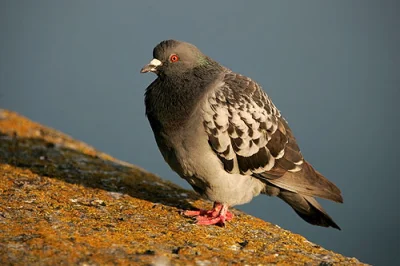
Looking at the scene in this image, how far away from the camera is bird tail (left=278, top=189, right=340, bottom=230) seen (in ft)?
26.6

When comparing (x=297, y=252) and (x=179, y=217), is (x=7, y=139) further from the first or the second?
(x=297, y=252)

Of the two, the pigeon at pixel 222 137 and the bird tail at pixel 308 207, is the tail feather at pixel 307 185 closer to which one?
the pigeon at pixel 222 137

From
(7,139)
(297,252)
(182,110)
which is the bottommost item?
(7,139)

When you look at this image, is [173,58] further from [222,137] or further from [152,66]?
[222,137]

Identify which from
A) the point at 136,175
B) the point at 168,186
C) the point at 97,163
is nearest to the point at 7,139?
the point at 97,163

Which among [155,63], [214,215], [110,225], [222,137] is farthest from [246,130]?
[110,225]

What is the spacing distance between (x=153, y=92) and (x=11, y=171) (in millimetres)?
2833

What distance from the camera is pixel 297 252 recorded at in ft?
20.7

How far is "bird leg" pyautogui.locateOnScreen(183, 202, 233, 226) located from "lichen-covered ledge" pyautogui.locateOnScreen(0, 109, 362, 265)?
5.3 inches

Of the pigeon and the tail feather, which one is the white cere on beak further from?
the tail feather

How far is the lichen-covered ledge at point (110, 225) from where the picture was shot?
5391 mm

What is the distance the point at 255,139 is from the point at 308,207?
1.53 m

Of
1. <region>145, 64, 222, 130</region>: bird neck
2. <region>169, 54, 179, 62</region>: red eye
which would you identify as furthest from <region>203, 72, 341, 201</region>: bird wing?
<region>169, 54, 179, 62</region>: red eye

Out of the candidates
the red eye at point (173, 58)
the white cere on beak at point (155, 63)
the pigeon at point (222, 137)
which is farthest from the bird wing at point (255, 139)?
the white cere on beak at point (155, 63)
